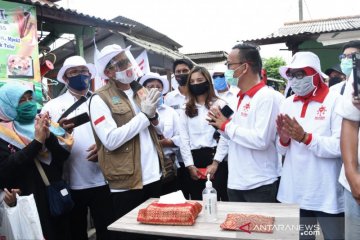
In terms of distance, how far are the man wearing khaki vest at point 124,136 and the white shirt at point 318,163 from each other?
1138mm

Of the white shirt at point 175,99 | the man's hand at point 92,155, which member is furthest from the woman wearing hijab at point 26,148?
the white shirt at point 175,99

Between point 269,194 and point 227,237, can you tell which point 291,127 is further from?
point 227,237

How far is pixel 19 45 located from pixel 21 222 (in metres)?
3.97

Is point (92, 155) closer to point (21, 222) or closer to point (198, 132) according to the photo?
point (21, 222)

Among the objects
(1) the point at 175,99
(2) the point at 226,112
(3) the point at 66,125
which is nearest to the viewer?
(2) the point at 226,112

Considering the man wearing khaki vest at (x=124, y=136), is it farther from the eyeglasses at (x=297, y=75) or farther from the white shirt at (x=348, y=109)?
the white shirt at (x=348, y=109)

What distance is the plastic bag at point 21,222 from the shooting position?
2.39 meters

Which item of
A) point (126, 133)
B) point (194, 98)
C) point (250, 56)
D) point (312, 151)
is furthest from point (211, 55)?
point (312, 151)

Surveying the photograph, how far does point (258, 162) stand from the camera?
2.88 metres

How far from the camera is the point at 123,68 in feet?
9.99

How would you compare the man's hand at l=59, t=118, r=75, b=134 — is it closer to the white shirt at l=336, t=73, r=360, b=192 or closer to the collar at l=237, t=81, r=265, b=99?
the collar at l=237, t=81, r=265, b=99

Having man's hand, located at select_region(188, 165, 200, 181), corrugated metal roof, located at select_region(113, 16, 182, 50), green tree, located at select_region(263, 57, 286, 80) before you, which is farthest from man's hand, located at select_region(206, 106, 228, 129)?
green tree, located at select_region(263, 57, 286, 80)

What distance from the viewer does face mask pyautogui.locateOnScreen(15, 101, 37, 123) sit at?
2.85 m

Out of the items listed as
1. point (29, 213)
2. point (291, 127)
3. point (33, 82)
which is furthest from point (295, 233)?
point (33, 82)
